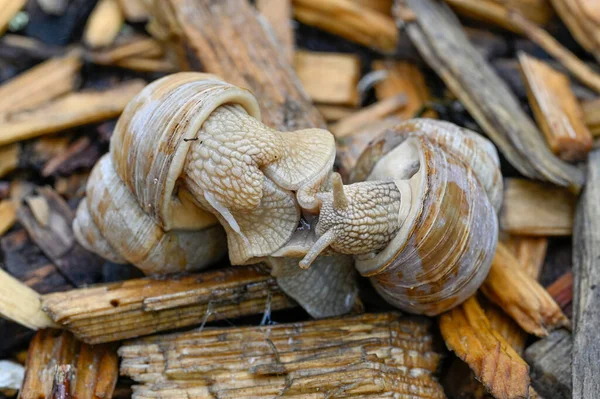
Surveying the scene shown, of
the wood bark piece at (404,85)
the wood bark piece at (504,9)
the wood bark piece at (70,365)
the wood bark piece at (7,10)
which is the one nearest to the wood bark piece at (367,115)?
the wood bark piece at (404,85)

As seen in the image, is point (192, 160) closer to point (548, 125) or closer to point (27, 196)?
point (27, 196)

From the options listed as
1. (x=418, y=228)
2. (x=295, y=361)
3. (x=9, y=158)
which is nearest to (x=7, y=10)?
(x=9, y=158)

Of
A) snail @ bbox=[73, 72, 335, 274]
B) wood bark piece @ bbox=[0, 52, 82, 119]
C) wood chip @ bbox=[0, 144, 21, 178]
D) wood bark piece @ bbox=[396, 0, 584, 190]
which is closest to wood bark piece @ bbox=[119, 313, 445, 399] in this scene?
snail @ bbox=[73, 72, 335, 274]

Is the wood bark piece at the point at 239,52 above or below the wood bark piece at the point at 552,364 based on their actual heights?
above

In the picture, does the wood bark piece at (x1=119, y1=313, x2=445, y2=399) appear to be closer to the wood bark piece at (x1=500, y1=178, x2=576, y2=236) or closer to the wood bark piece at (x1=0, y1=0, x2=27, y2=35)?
the wood bark piece at (x1=500, y1=178, x2=576, y2=236)

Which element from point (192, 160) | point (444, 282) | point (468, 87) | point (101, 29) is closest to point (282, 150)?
point (192, 160)

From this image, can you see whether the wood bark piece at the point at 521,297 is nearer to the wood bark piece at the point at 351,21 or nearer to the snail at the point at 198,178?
the snail at the point at 198,178

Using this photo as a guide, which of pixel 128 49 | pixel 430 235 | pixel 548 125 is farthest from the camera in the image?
pixel 128 49
